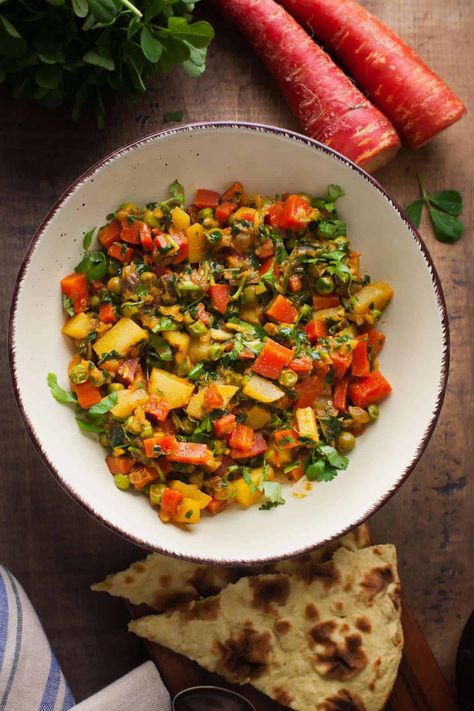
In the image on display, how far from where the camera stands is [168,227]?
12.1 ft

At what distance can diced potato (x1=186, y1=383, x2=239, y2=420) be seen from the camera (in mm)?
3471

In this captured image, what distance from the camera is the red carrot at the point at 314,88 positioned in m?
4.06

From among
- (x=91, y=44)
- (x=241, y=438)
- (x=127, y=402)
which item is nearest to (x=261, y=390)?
(x=241, y=438)

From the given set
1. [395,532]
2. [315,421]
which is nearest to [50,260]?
[315,421]

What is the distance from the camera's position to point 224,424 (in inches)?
136

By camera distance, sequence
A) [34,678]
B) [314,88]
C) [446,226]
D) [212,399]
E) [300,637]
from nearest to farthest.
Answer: [212,399], [300,637], [34,678], [314,88], [446,226]

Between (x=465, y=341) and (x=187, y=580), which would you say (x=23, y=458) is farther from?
(x=465, y=341)

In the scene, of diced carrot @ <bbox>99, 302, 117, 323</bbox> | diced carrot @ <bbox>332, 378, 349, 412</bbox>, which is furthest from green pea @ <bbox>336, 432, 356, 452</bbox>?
diced carrot @ <bbox>99, 302, 117, 323</bbox>

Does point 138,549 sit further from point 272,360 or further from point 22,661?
point 272,360

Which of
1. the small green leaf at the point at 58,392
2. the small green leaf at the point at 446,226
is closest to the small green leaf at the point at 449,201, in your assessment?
the small green leaf at the point at 446,226

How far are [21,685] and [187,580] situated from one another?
993 millimetres

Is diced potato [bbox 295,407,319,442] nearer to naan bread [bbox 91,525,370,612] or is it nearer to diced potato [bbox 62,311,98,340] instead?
naan bread [bbox 91,525,370,612]

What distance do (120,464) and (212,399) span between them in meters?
0.53

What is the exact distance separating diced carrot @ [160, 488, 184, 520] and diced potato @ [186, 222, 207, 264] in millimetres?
1071
